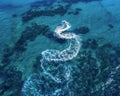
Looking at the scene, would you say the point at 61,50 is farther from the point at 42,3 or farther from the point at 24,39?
the point at 42,3

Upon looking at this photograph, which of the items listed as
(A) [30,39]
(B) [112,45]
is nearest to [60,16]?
(A) [30,39]

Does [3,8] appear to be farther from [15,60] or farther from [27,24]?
[15,60]

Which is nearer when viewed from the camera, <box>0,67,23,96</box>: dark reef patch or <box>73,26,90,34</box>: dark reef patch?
<box>0,67,23,96</box>: dark reef patch

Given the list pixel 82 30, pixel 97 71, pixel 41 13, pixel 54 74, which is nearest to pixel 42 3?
pixel 41 13

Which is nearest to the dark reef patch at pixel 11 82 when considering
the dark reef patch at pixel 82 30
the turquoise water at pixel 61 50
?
the turquoise water at pixel 61 50

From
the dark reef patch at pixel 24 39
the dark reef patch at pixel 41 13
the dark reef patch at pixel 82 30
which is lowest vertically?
the dark reef patch at pixel 41 13

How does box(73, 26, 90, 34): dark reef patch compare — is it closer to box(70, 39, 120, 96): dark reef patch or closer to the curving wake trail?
the curving wake trail

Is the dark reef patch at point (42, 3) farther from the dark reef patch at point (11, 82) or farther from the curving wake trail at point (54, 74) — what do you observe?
the dark reef patch at point (11, 82)

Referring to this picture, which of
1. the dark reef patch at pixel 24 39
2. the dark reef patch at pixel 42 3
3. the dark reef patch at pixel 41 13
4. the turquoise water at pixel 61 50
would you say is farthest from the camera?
the dark reef patch at pixel 42 3

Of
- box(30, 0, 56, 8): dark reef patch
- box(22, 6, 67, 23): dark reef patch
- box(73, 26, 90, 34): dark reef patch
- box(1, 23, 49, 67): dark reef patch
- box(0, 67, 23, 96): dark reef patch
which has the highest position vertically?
box(0, 67, 23, 96): dark reef patch

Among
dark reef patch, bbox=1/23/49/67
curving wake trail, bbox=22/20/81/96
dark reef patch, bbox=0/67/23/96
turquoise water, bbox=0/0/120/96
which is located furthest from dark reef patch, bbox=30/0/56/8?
dark reef patch, bbox=0/67/23/96
